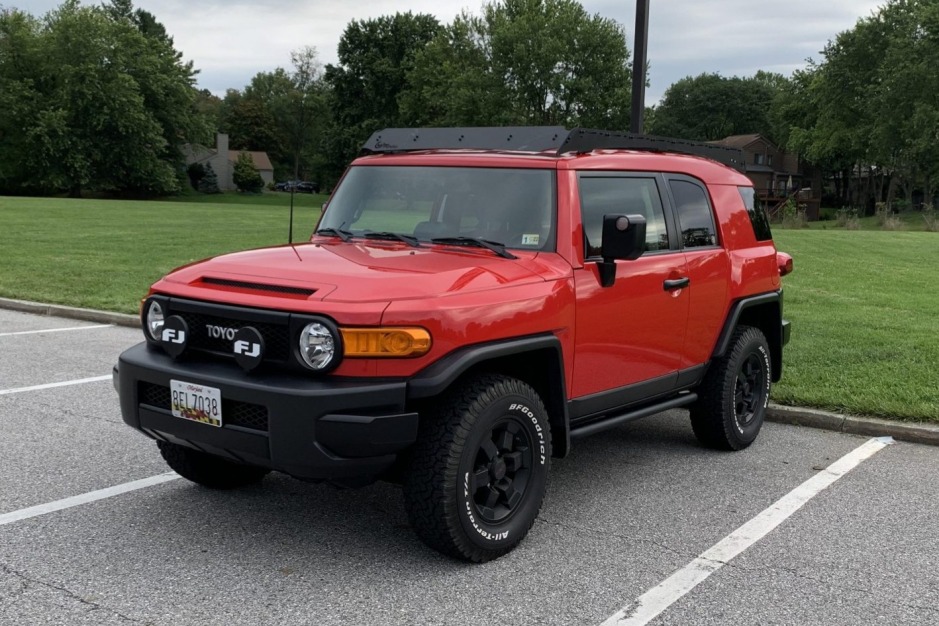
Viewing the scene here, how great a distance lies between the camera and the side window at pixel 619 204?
4.54m

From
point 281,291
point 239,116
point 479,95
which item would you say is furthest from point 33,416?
point 239,116

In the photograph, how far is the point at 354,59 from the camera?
235 ft

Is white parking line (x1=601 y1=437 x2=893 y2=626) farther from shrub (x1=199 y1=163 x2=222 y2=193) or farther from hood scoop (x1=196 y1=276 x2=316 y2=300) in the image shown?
shrub (x1=199 y1=163 x2=222 y2=193)

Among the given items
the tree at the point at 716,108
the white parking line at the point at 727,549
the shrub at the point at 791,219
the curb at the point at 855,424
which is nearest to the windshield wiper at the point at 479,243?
the white parking line at the point at 727,549

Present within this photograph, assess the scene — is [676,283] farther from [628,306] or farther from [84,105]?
[84,105]

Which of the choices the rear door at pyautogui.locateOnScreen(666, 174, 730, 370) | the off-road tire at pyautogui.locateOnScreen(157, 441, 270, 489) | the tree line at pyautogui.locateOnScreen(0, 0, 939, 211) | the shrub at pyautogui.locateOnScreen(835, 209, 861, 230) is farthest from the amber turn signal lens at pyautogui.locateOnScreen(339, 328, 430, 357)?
the tree line at pyautogui.locateOnScreen(0, 0, 939, 211)

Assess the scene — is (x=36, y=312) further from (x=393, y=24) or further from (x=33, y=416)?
(x=393, y=24)

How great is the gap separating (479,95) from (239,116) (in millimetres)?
53965

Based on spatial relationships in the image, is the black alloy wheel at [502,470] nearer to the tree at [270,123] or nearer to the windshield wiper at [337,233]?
the windshield wiper at [337,233]

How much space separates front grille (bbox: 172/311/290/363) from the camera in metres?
3.58

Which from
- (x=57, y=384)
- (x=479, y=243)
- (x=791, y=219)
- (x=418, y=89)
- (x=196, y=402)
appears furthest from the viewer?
(x=418, y=89)

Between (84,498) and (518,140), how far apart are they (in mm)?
3007

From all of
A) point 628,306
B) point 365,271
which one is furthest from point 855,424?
point 365,271

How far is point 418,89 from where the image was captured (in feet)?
217
